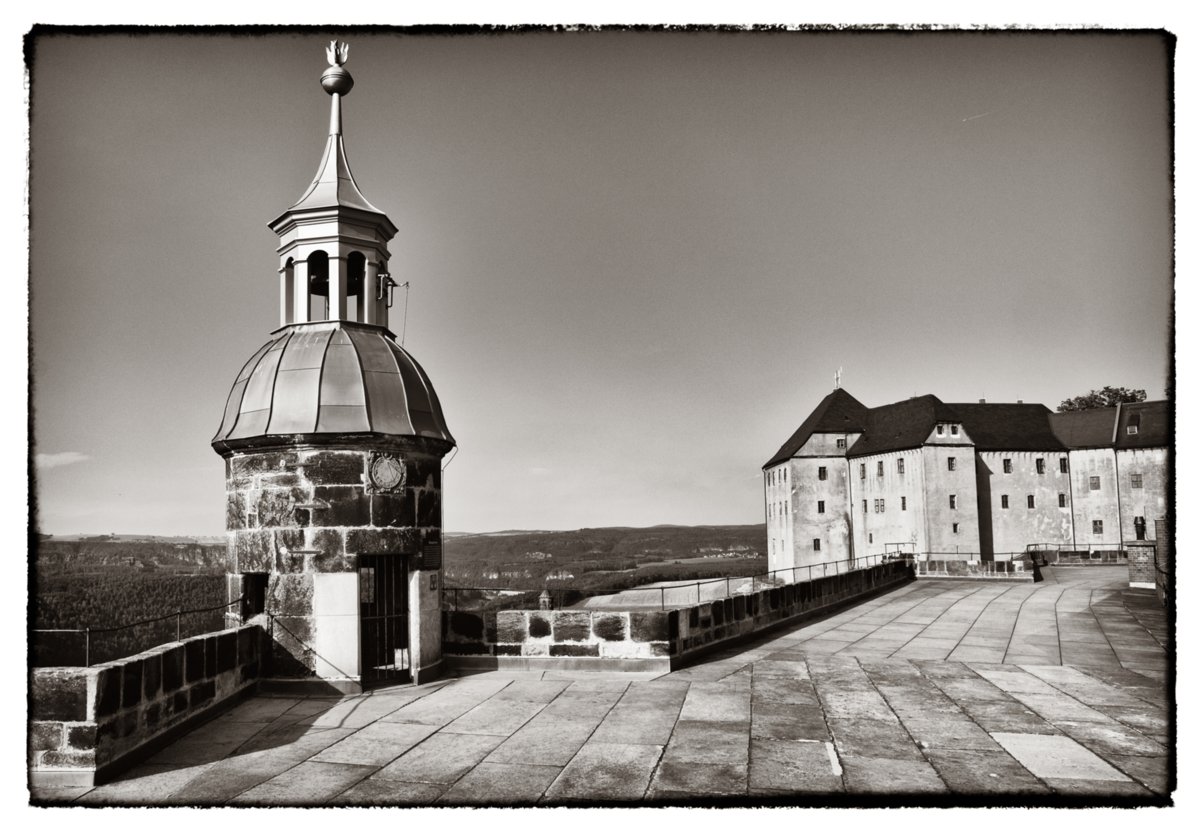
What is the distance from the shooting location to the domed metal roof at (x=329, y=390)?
9.77m

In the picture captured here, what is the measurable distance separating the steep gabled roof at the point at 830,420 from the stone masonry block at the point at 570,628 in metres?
58.1

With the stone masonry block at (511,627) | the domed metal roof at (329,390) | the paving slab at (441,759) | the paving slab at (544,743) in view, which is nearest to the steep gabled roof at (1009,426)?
the stone masonry block at (511,627)

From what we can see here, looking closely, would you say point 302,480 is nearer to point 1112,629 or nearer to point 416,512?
point 416,512

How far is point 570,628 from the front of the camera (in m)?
10.8

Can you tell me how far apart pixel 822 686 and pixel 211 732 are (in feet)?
20.1

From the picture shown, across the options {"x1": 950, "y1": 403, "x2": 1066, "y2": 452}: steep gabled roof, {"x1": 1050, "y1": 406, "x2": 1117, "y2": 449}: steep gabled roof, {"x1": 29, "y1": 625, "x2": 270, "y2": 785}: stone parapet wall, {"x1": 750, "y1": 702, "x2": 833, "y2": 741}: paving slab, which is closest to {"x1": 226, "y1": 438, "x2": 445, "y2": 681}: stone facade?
{"x1": 29, "y1": 625, "x2": 270, "y2": 785}: stone parapet wall

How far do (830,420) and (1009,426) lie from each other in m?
12.5

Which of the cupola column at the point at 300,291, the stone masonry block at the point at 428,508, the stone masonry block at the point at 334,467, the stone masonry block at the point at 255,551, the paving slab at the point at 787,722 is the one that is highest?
the cupola column at the point at 300,291

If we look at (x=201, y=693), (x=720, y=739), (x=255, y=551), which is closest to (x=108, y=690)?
(x=201, y=693)

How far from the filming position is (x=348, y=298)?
10930 mm

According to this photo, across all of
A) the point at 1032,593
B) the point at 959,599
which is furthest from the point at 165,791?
the point at 1032,593

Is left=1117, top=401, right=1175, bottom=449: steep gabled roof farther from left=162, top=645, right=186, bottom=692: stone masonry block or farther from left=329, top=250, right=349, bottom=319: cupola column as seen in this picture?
left=162, top=645, right=186, bottom=692: stone masonry block

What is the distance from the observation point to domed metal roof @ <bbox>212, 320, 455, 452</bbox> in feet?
32.1

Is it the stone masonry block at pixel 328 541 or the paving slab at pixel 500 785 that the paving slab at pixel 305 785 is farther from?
the stone masonry block at pixel 328 541
